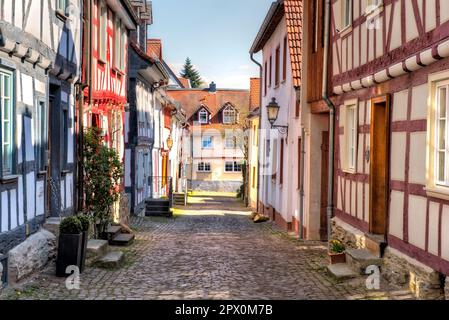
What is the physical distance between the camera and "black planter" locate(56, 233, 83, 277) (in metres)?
9.82

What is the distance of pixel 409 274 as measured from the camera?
8578 millimetres

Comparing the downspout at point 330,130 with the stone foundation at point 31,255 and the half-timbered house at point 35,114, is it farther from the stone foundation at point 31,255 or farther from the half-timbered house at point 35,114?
the stone foundation at point 31,255

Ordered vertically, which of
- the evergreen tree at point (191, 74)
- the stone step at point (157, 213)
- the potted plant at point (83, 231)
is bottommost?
the stone step at point (157, 213)

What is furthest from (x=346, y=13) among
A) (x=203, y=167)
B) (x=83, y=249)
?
(x=203, y=167)

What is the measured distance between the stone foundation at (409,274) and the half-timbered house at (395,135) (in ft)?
0.04

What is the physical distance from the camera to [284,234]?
17.7 m

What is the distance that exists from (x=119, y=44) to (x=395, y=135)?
39.0 ft

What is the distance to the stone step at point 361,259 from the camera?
985 cm

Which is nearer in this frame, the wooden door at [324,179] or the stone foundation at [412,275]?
the stone foundation at [412,275]

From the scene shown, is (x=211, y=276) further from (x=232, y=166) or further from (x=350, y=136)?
(x=232, y=166)

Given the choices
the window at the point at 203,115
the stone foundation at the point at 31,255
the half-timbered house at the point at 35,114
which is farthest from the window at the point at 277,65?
the window at the point at 203,115

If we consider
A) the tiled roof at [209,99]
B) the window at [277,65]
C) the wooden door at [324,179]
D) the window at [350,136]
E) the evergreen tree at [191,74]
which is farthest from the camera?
the evergreen tree at [191,74]

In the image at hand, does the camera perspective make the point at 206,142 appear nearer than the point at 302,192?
No
